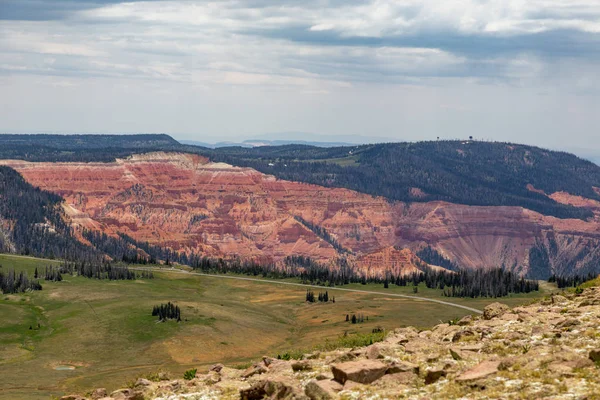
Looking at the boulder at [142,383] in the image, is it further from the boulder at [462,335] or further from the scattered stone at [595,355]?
the scattered stone at [595,355]

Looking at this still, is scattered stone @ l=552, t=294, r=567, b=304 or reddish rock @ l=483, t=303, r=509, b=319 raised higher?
scattered stone @ l=552, t=294, r=567, b=304

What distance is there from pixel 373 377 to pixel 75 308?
15356cm

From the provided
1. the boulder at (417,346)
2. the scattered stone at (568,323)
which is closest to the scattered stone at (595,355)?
the scattered stone at (568,323)

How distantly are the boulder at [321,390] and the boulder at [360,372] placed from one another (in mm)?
864

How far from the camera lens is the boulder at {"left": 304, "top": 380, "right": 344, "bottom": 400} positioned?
34812mm

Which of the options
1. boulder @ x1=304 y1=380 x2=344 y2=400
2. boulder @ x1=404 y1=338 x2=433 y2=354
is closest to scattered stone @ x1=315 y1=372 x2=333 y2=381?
boulder @ x1=304 y1=380 x2=344 y2=400

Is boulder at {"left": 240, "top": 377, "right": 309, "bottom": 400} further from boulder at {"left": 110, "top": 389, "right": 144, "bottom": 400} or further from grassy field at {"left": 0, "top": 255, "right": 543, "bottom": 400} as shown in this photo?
grassy field at {"left": 0, "top": 255, "right": 543, "bottom": 400}

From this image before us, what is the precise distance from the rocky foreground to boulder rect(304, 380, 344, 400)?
0.14 feet

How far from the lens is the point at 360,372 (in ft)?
121

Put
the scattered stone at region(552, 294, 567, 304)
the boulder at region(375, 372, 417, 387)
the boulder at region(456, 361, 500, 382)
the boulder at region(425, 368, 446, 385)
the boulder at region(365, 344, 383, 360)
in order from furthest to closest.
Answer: the scattered stone at region(552, 294, 567, 304), the boulder at region(365, 344, 383, 360), the boulder at region(375, 372, 417, 387), the boulder at region(425, 368, 446, 385), the boulder at region(456, 361, 500, 382)

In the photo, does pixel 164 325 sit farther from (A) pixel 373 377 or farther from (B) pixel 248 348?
(A) pixel 373 377

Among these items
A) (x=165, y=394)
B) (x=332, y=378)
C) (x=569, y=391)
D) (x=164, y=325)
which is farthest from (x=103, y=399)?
(x=164, y=325)

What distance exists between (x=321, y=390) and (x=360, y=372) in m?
2.74

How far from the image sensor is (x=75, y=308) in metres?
180
